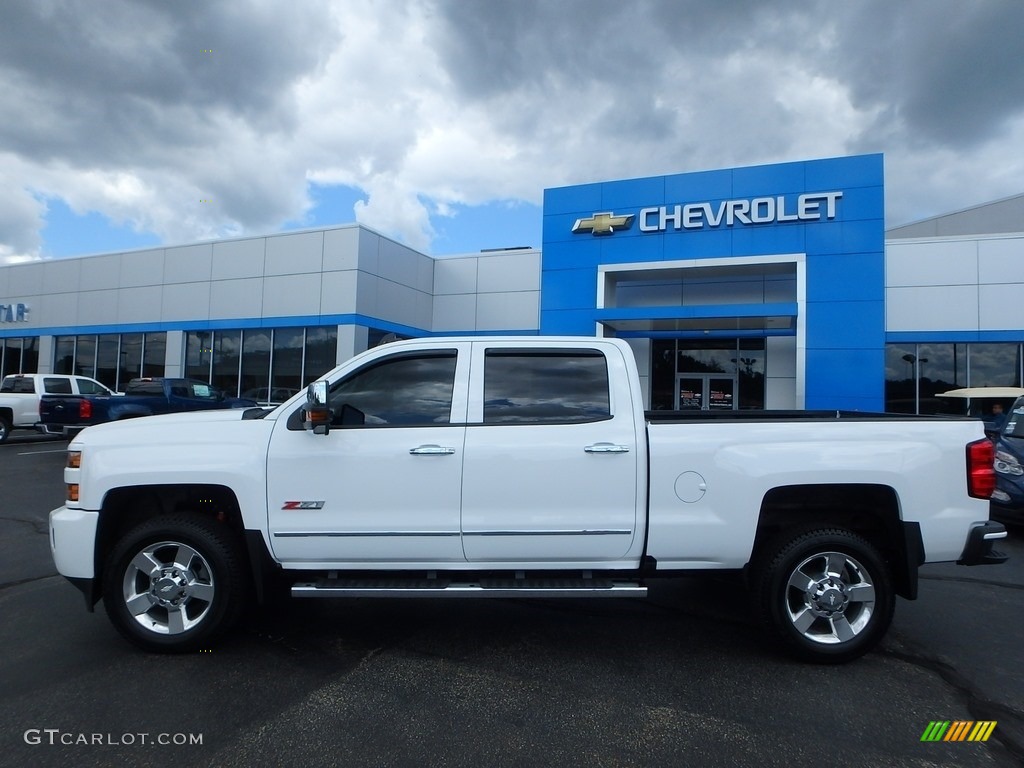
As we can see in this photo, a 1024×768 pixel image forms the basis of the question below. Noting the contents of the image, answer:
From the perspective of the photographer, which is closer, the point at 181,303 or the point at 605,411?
the point at 605,411

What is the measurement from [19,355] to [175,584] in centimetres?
3010

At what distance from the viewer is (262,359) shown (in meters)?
A: 21.2

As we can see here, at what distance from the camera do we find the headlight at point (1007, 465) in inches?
299

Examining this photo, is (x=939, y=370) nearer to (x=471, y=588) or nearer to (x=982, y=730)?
(x=982, y=730)

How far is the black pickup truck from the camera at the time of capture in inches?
573

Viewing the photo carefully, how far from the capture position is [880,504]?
3.96 metres

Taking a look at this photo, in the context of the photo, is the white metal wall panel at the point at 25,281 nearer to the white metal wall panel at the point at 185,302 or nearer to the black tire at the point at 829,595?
the white metal wall panel at the point at 185,302

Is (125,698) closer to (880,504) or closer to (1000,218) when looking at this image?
(880,504)

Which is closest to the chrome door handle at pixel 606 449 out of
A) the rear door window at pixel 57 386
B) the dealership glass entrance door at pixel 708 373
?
the dealership glass entrance door at pixel 708 373

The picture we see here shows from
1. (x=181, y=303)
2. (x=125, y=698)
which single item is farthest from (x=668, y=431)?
(x=181, y=303)

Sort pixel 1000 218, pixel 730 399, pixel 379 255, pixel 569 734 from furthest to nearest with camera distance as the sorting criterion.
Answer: pixel 1000 218 < pixel 379 255 < pixel 730 399 < pixel 569 734

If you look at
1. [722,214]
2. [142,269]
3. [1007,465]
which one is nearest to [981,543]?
[1007,465]

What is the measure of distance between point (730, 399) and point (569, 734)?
1720 centimetres

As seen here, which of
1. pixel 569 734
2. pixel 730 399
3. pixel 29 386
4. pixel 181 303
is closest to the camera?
pixel 569 734
